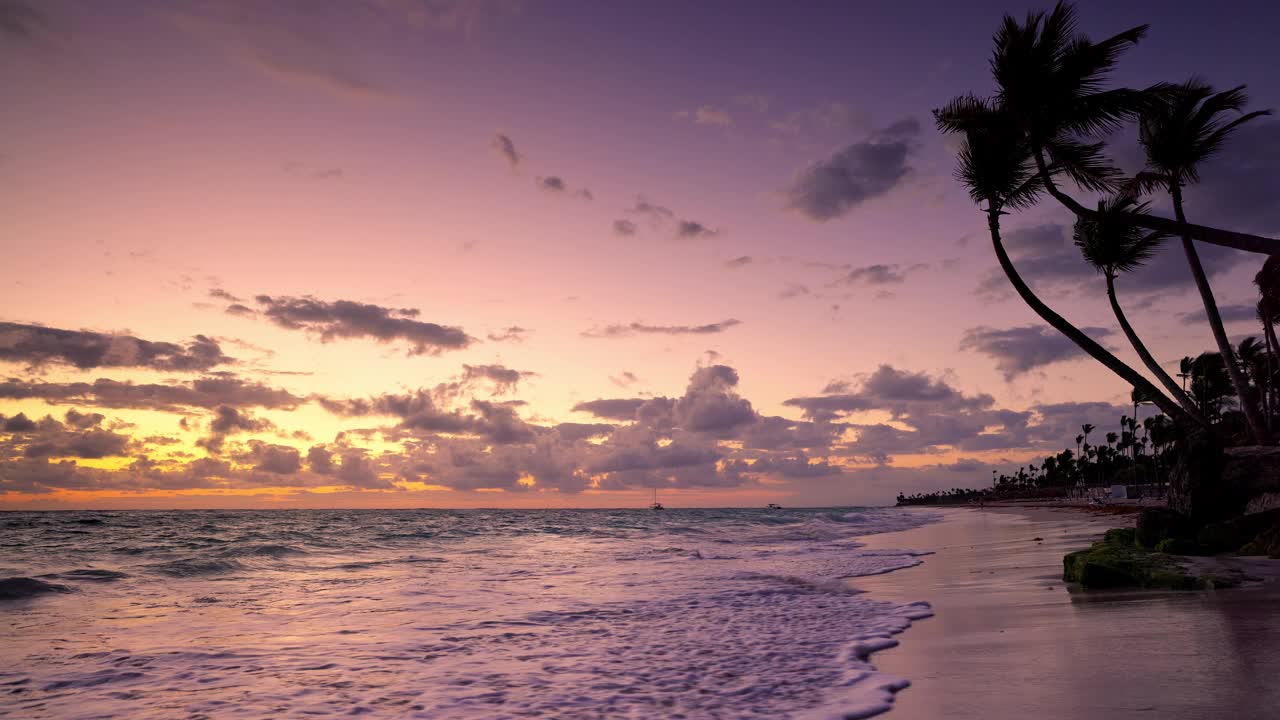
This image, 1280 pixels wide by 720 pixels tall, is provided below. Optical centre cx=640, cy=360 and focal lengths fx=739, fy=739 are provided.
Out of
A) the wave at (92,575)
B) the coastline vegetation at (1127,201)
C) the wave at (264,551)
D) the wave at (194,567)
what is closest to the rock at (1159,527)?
the coastline vegetation at (1127,201)

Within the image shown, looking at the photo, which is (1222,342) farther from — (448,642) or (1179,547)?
(448,642)

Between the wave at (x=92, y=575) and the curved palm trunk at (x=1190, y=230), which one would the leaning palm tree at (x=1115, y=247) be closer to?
the curved palm trunk at (x=1190, y=230)

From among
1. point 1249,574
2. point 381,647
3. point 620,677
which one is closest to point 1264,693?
point 620,677

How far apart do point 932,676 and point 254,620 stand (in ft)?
35.4

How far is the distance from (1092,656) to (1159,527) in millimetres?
10534

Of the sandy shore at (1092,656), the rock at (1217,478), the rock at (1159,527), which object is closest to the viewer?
the sandy shore at (1092,656)

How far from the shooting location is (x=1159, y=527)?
1526cm

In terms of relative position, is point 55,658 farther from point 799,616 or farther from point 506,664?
point 799,616

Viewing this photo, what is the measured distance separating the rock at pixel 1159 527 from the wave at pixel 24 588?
938 inches

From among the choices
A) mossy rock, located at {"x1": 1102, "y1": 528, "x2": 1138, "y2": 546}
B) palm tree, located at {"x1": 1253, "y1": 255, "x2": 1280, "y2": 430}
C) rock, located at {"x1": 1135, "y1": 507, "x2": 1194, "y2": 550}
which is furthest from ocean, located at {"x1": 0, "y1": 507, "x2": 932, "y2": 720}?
palm tree, located at {"x1": 1253, "y1": 255, "x2": 1280, "y2": 430}

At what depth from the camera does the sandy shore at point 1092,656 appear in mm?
5414

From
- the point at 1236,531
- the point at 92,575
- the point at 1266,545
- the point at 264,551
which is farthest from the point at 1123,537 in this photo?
the point at 264,551

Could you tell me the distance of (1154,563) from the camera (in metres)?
11.6

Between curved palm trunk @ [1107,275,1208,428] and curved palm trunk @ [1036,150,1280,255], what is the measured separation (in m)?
4.94
